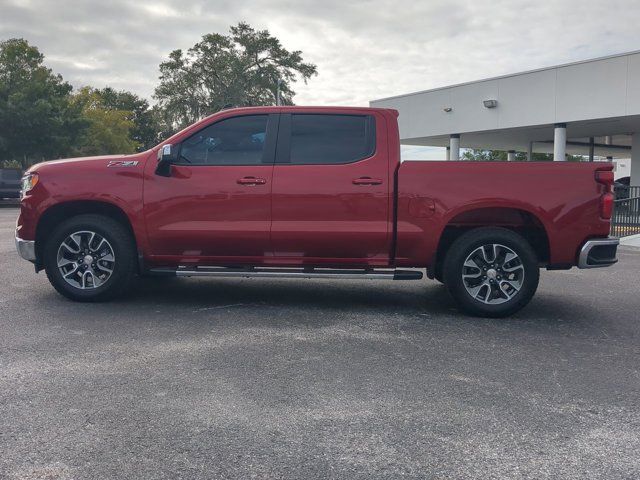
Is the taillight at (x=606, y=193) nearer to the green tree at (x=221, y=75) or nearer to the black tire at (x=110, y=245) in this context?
the black tire at (x=110, y=245)

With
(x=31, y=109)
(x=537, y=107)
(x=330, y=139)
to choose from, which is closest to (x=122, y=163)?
(x=330, y=139)

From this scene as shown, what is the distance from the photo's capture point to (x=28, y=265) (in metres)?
8.98

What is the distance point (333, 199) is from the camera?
20.0 ft

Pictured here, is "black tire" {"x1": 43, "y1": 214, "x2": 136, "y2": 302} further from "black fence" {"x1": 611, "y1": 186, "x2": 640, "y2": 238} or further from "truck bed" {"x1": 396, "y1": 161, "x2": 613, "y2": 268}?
"black fence" {"x1": 611, "y1": 186, "x2": 640, "y2": 238}

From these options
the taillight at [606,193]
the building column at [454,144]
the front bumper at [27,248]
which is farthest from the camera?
the building column at [454,144]

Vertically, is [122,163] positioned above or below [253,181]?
above

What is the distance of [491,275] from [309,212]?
194cm

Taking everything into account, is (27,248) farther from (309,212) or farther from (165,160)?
(309,212)

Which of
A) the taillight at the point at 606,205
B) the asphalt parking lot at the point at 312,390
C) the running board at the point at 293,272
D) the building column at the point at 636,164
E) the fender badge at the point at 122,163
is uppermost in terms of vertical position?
the building column at the point at 636,164

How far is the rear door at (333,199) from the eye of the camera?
609cm

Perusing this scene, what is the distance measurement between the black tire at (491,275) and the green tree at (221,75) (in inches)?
1811

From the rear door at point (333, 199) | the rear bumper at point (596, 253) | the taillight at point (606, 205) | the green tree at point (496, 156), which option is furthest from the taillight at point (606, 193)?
the green tree at point (496, 156)

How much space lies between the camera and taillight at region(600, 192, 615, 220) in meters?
5.95

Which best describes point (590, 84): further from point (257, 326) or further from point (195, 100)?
point (195, 100)
